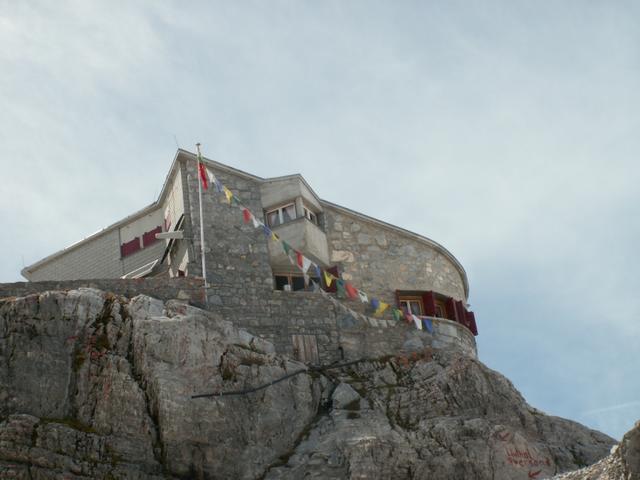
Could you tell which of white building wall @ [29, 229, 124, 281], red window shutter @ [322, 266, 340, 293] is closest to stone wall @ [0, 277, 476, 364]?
red window shutter @ [322, 266, 340, 293]

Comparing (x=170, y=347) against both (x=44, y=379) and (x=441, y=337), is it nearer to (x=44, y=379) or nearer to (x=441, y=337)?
(x=44, y=379)

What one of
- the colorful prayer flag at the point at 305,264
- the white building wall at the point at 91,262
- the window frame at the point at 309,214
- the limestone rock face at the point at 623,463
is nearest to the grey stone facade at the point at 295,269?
the window frame at the point at 309,214

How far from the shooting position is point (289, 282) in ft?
101

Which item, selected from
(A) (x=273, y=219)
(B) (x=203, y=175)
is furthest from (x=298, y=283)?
(B) (x=203, y=175)

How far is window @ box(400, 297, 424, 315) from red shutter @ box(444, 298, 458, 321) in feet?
3.85

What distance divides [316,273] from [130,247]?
704cm

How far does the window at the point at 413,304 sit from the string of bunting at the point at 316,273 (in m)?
1.08

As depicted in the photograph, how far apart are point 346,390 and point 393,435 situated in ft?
7.05

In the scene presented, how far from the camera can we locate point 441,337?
103 feet

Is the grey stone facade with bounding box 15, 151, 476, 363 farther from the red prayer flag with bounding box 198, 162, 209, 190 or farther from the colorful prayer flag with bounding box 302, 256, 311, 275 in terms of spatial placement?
the colorful prayer flag with bounding box 302, 256, 311, 275

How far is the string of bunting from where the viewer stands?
96.7 feet

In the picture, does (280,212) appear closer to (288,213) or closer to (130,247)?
(288,213)

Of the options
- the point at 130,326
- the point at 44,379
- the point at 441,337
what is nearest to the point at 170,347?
the point at 130,326

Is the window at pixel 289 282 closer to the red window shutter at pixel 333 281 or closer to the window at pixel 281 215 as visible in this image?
the red window shutter at pixel 333 281
